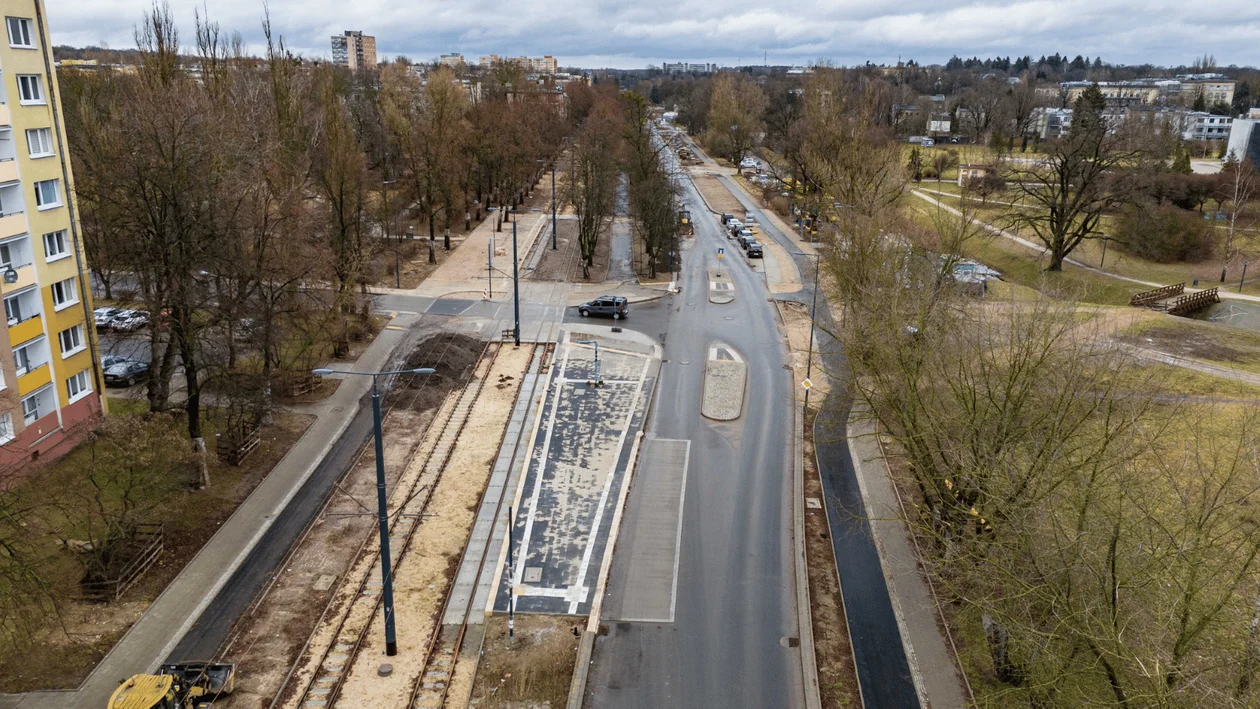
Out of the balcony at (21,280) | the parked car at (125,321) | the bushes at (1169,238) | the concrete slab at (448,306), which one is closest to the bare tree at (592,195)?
the concrete slab at (448,306)

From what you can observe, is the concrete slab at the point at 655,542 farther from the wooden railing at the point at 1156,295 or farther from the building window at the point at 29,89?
the wooden railing at the point at 1156,295

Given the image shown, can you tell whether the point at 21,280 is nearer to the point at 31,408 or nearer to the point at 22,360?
the point at 22,360

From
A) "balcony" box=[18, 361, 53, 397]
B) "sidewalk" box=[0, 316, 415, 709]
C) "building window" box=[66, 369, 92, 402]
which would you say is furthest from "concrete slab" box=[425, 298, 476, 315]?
"balcony" box=[18, 361, 53, 397]

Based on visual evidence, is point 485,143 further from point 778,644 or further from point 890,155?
point 778,644

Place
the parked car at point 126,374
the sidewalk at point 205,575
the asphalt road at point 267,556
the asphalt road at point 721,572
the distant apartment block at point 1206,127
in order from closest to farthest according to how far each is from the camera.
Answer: the sidewalk at point 205,575, the asphalt road at point 721,572, the asphalt road at point 267,556, the parked car at point 126,374, the distant apartment block at point 1206,127

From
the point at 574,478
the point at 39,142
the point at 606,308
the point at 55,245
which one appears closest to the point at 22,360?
the point at 55,245

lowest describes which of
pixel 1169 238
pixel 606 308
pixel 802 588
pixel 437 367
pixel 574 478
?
pixel 802 588
